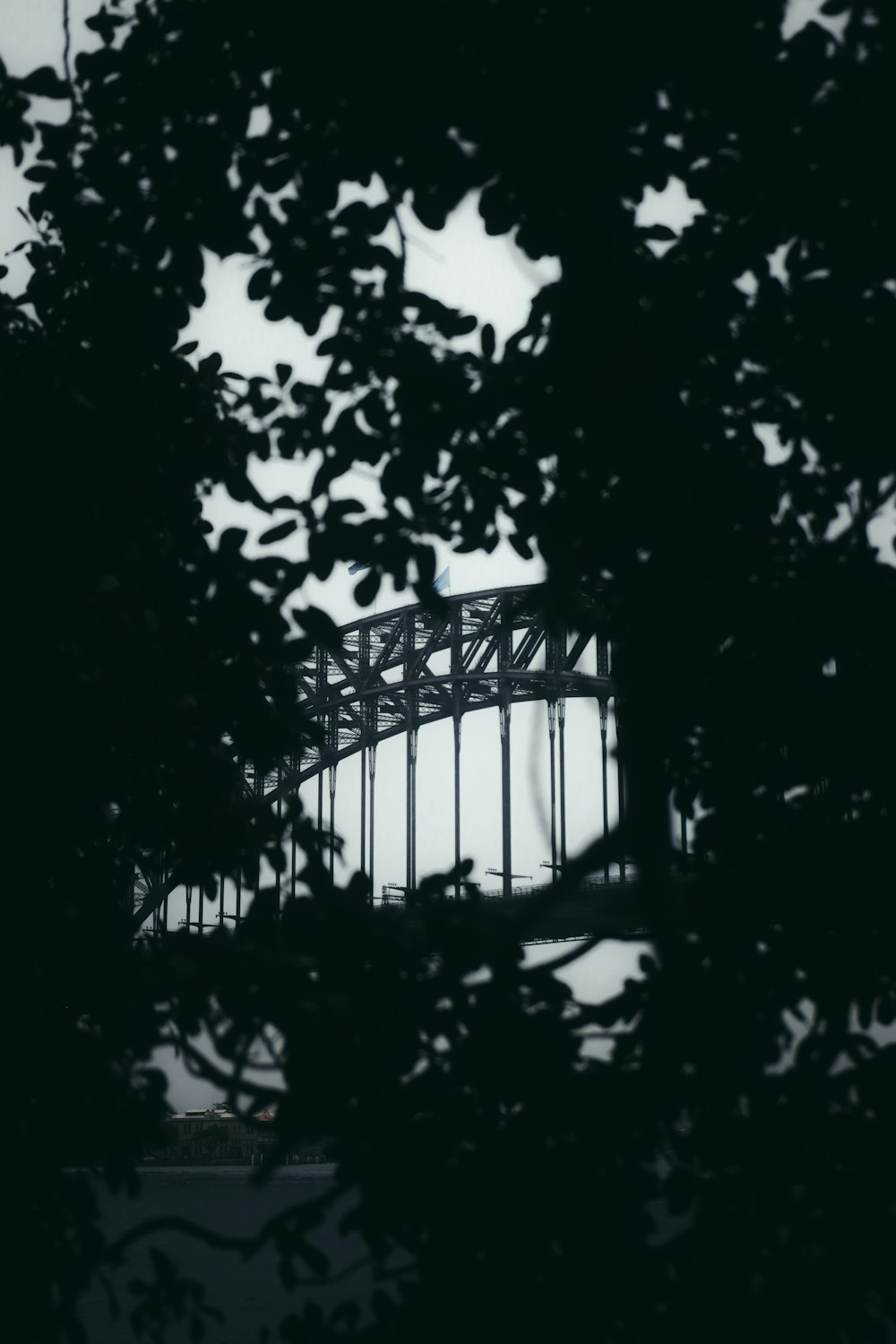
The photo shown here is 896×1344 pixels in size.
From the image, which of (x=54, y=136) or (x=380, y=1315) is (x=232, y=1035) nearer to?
(x=380, y=1315)

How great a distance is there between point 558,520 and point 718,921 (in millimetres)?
1083

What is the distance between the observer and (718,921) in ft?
10.6

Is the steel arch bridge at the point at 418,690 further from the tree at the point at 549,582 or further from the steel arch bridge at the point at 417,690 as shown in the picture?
the tree at the point at 549,582

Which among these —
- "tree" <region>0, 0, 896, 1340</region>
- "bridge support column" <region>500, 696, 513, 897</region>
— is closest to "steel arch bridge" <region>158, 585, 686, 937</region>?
"bridge support column" <region>500, 696, 513, 897</region>

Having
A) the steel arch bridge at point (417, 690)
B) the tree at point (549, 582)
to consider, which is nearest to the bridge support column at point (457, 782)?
the steel arch bridge at point (417, 690)

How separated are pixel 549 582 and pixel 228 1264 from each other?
43.1 feet

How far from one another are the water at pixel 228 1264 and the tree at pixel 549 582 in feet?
1.51

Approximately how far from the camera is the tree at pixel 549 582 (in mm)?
2840

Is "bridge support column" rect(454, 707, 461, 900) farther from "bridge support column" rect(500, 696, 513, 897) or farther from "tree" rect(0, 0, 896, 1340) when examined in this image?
"tree" rect(0, 0, 896, 1340)

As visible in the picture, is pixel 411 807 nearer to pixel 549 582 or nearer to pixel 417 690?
pixel 417 690

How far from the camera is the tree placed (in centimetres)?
284

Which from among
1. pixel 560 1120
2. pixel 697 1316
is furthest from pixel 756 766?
pixel 697 1316

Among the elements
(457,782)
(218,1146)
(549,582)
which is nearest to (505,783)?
(457,782)

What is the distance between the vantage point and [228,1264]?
A: 1437 cm
